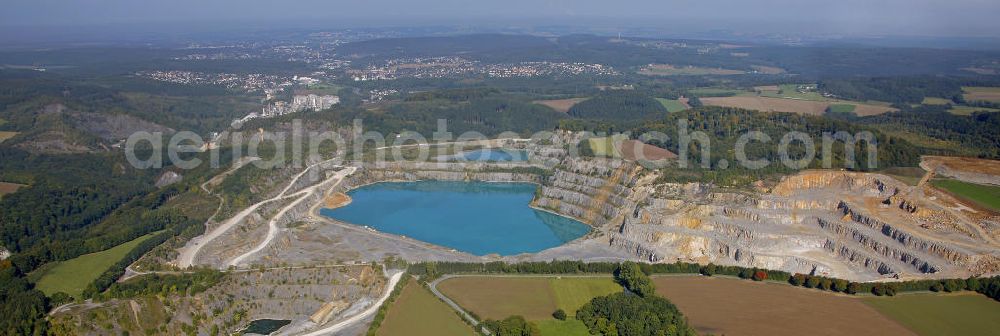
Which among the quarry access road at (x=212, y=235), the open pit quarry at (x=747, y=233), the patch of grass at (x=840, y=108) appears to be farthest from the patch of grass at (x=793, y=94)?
the quarry access road at (x=212, y=235)

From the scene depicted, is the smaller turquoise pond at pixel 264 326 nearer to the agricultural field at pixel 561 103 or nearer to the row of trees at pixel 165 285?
the row of trees at pixel 165 285

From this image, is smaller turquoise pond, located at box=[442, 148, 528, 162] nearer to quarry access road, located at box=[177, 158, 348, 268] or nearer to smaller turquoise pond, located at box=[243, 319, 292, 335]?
quarry access road, located at box=[177, 158, 348, 268]

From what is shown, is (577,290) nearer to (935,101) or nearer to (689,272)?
(689,272)

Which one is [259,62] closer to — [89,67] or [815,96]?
[89,67]

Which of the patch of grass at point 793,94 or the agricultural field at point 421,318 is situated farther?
the patch of grass at point 793,94

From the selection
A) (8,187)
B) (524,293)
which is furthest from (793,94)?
(8,187)

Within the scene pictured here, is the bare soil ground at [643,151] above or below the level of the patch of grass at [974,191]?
above
